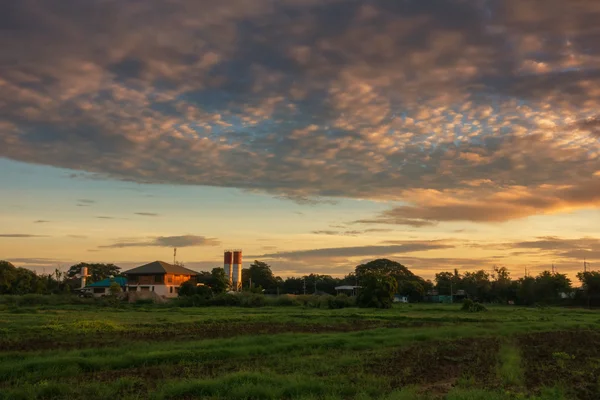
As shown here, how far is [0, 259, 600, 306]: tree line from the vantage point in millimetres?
72500

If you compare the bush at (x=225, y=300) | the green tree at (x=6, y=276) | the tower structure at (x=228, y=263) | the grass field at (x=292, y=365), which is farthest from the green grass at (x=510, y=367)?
the tower structure at (x=228, y=263)

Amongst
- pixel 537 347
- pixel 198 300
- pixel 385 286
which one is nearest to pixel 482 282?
pixel 385 286

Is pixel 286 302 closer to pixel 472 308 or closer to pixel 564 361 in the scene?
pixel 472 308

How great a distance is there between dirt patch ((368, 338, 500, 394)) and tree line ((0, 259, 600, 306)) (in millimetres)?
39693

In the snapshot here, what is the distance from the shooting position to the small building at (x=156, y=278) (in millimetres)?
86000

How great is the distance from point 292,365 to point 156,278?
75276 mm

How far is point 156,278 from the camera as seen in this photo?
86.7 metres

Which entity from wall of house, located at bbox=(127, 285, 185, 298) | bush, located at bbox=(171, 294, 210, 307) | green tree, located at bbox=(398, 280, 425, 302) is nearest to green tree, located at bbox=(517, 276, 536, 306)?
green tree, located at bbox=(398, 280, 425, 302)

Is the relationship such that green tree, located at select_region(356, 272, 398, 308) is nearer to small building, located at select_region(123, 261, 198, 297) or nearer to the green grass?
the green grass

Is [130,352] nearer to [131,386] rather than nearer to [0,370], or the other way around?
[0,370]

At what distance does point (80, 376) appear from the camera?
1426cm

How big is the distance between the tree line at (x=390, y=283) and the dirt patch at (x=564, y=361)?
3507 cm

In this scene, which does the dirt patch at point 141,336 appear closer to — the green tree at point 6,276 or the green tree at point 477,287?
the green tree at point 6,276

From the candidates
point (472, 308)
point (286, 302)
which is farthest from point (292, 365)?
point (286, 302)
